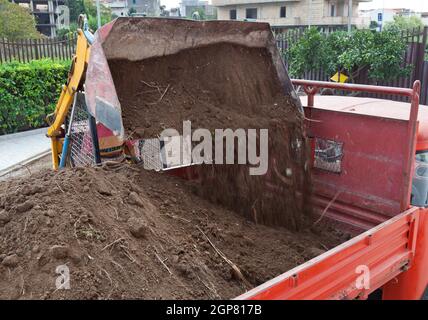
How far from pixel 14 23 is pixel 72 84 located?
2575 centimetres

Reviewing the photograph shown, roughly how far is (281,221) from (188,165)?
A: 0.85 m

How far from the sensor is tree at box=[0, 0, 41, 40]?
26.3 metres

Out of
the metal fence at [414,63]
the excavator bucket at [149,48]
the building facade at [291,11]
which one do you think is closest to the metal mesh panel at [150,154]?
the excavator bucket at [149,48]

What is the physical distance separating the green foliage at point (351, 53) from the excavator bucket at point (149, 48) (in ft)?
22.8

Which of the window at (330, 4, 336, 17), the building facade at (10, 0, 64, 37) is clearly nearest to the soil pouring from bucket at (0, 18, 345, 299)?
the window at (330, 4, 336, 17)

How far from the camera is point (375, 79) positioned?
10.5 metres

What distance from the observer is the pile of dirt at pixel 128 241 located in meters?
2.18

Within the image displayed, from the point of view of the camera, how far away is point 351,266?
246 cm

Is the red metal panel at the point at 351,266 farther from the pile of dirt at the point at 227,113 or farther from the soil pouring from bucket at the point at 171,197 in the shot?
the pile of dirt at the point at 227,113

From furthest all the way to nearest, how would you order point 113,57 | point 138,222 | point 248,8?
1. point 248,8
2. point 113,57
3. point 138,222

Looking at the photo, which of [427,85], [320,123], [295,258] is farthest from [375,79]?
[295,258]

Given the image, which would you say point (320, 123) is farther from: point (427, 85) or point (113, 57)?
point (427, 85)

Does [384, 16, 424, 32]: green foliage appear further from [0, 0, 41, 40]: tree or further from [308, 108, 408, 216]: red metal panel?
[0, 0, 41, 40]: tree

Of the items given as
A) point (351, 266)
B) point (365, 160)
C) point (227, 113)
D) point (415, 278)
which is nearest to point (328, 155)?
point (365, 160)
